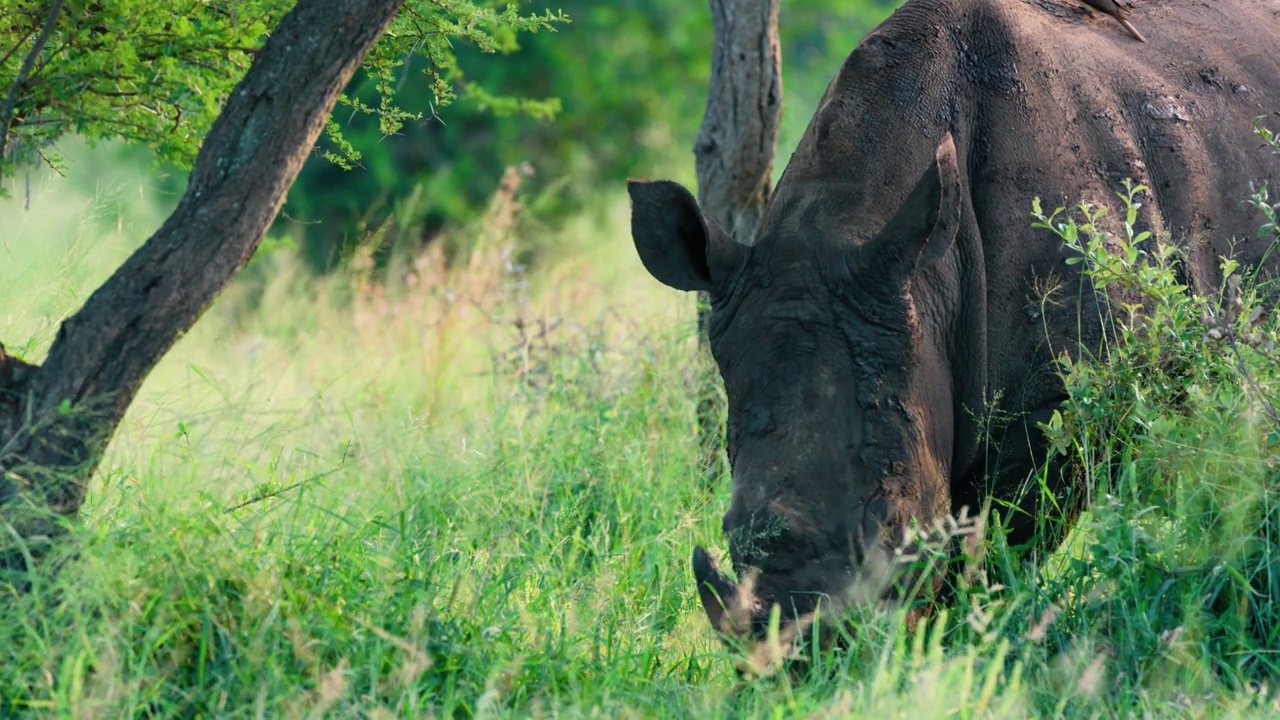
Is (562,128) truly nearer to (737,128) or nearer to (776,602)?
(737,128)

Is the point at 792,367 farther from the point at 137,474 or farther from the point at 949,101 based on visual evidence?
the point at 137,474

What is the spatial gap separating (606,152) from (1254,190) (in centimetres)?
1240

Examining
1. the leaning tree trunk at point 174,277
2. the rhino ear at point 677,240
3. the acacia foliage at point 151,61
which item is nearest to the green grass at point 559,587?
the leaning tree trunk at point 174,277

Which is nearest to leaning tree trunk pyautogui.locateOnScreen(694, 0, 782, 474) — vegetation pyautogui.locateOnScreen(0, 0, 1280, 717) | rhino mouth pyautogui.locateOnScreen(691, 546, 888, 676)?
vegetation pyautogui.locateOnScreen(0, 0, 1280, 717)

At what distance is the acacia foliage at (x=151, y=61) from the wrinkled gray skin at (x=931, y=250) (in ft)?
3.16

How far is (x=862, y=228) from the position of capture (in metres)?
4.45

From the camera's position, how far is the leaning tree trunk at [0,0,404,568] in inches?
153

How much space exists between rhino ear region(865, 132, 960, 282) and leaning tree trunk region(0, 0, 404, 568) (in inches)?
61.4

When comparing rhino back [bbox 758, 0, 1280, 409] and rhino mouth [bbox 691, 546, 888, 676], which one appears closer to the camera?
rhino mouth [bbox 691, 546, 888, 676]

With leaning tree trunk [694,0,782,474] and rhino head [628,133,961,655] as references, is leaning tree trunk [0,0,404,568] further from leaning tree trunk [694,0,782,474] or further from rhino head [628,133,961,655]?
leaning tree trunk [694,0,782,474]

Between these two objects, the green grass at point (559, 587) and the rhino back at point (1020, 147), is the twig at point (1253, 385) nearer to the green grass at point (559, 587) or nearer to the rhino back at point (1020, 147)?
the green grass at point (559, 587)

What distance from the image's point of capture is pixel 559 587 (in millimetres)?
5121

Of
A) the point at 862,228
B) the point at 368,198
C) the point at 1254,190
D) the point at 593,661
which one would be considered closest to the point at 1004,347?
the point at 862,228

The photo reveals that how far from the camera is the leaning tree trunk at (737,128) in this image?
6.60 metres
